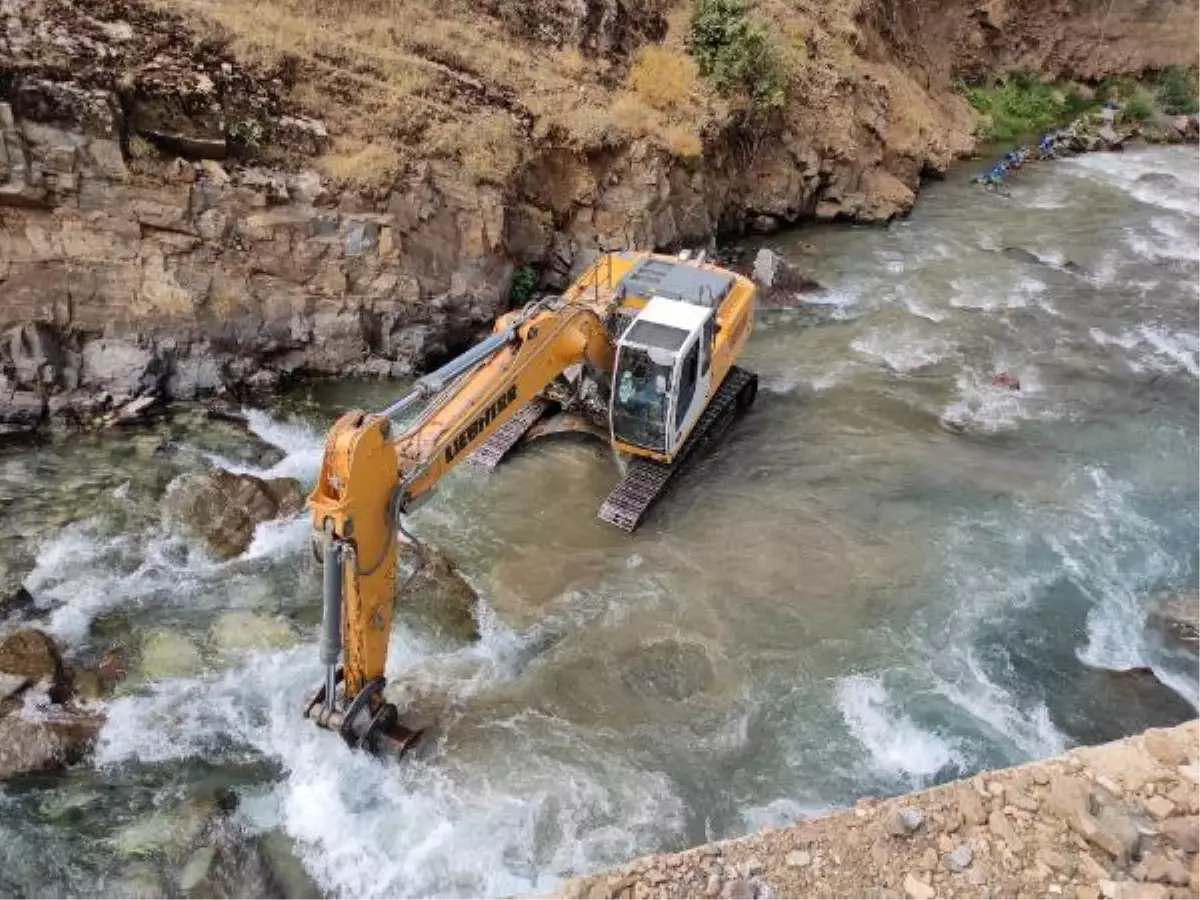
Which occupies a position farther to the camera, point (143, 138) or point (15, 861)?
point (143, 138)

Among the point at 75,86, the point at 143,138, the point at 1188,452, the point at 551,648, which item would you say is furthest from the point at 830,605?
the point at 75,86

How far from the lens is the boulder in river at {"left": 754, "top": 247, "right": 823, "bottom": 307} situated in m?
18.7

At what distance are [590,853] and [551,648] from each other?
2632mm

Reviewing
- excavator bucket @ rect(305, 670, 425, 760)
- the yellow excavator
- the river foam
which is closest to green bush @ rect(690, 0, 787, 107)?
the yellow excavator

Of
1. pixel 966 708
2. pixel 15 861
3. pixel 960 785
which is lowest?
pixel 15 861

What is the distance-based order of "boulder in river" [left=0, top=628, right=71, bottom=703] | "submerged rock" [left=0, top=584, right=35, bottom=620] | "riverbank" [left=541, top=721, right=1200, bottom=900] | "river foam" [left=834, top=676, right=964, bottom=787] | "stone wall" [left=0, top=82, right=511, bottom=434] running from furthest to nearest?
"stone wall" [left=0, top=82, right=511, bottom=434] < "submerged rock" [left=0, top=584, right=35, bottom=620] < "river foam" [left=834, top=676, right=964, bottom=787] < "boulder in river" [left=0, top=628, right=71, bottom=703] < "riverbank" [left=541, top=721, right=1200, bottom=900]

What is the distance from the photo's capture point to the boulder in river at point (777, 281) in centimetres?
1867

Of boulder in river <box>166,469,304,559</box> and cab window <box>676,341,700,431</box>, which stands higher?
cab window <box>676,341,700,431</box>

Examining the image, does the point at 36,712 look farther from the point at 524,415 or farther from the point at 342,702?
the point at 524,415

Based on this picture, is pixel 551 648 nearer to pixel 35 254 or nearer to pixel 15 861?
pixel 15 861

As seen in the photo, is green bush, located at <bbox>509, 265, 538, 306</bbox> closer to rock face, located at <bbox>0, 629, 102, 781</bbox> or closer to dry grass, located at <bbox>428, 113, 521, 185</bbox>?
dry grass, located at <bbox>428, 113, 521, 185</bbox>

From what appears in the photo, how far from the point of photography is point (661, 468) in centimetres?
1352

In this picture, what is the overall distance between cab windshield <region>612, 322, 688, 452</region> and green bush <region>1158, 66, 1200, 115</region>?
991 inches

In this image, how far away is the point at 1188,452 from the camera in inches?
602
